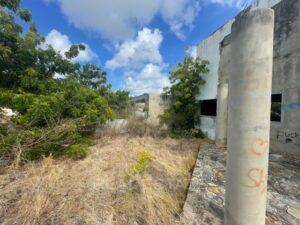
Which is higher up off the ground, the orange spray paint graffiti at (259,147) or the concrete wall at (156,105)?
the concrete wall at (156,105)

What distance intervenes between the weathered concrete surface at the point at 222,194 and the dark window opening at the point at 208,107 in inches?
182

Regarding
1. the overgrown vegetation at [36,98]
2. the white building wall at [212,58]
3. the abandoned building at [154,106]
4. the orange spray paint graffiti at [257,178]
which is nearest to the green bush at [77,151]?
the overgrown vegetation at [36,98]

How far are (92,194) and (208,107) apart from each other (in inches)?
305

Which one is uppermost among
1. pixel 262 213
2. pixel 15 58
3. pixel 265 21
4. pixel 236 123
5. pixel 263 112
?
pixel 15 58

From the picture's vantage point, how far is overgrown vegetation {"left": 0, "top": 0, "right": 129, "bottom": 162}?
4648 mm

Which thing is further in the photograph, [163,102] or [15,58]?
[163,102]

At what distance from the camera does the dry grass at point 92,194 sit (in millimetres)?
2516

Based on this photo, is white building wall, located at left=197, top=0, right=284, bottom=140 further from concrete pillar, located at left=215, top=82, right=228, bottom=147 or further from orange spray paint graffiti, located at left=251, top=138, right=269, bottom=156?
orange spray paint graffiti, located at left=251, top=138, right=269, bottom=156

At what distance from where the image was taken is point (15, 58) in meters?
5.46

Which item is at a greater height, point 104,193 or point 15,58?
point 15,58

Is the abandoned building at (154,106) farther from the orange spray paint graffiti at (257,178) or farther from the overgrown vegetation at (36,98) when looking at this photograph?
the orange spray paint graffiti at (257,178)

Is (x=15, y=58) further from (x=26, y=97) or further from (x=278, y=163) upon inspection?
(x=278, y=163)

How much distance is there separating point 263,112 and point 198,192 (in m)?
1.98

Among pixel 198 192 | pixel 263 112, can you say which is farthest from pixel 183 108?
pixel 263 112
